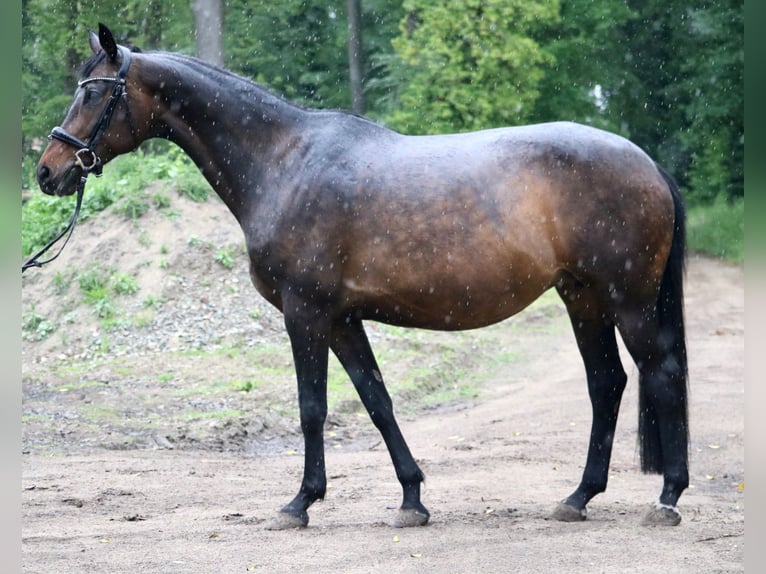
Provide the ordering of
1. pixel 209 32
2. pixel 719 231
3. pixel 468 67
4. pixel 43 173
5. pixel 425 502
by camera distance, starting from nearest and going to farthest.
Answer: pixel 43 173, pixel 425 502, pixel 209 32, pixel 468 67, pixel 719 231

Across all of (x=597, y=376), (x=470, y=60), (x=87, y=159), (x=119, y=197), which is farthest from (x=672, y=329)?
(x=470, y=60)

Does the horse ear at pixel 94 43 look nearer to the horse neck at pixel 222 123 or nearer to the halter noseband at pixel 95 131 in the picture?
the halter noseband at pixel 95 131

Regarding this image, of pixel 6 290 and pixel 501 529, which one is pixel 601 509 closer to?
pixel 501 529

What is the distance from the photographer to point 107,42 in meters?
5.19

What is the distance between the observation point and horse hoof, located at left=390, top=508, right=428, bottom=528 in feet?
17.7

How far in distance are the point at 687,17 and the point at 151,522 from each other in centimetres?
2619

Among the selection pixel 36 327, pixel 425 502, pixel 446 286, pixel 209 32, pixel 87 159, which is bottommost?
pixel 36 327

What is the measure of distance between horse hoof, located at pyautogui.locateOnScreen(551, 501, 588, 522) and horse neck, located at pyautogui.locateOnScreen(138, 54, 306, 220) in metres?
2.53

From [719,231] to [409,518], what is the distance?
22.1 m

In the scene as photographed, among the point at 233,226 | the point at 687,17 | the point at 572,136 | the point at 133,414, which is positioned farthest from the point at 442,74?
the point at 572,136

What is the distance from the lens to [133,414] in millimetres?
9352

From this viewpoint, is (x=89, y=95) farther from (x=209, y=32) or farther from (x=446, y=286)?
(x=209, y=32)

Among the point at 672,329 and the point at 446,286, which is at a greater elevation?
the point at 446,286

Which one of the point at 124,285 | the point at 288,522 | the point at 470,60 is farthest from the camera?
the point at 470,60
